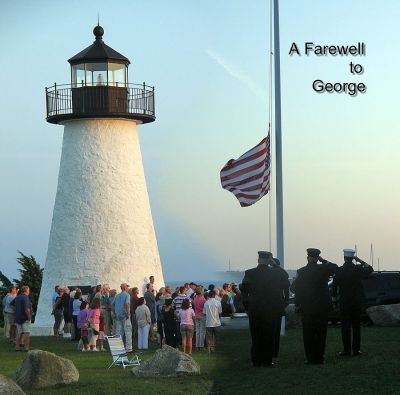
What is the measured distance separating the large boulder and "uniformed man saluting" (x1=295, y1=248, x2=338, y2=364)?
13.5 metres

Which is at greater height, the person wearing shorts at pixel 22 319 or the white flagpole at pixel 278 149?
the white flagpole at pixel 278 149

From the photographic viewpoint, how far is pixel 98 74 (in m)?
42.5

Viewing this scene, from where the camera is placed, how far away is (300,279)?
20.4 meters

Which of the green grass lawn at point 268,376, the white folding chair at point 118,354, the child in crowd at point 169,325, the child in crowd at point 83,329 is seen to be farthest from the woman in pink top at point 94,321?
the white folding chair at point 118,354

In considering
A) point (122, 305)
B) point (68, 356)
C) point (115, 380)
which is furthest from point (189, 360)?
point (122, 305)

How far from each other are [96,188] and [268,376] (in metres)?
23.9

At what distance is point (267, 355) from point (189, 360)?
161 cm

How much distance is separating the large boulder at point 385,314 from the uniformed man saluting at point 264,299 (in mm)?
13637

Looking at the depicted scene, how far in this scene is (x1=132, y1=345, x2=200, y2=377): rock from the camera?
68.2ft

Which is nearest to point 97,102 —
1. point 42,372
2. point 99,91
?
point 99,91

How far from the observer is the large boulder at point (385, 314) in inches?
1316

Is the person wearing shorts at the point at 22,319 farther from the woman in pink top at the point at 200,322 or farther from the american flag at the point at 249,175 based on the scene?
the american flag at the point at 249,175

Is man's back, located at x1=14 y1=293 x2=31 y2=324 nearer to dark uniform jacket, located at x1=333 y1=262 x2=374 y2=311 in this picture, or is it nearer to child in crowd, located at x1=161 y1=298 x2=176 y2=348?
child in crowd, located at x1=161 y1=298 x2=176 y2=348

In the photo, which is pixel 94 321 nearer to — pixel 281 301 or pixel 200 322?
pixel 200 322
